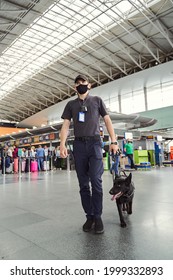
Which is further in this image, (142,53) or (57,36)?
(142,53)

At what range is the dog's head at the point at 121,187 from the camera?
2105mm

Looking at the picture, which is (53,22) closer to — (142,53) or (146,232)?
(142,53)

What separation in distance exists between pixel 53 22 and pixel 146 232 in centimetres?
1472

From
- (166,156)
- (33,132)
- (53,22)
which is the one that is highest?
(53,22)

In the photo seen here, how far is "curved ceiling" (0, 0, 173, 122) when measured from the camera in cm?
1140

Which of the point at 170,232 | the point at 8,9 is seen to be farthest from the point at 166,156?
the point at 170,232

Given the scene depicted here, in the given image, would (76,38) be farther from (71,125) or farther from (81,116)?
(81,116)

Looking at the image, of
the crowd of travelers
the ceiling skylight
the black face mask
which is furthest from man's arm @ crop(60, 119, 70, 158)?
the ceiling skylight

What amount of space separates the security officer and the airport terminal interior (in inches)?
9.7

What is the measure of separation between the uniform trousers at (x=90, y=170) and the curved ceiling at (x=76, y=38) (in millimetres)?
11361

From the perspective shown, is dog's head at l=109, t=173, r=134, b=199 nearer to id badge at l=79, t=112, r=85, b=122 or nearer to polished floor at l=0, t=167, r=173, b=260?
polished floor at l=0, t=167, r=173, b=260
